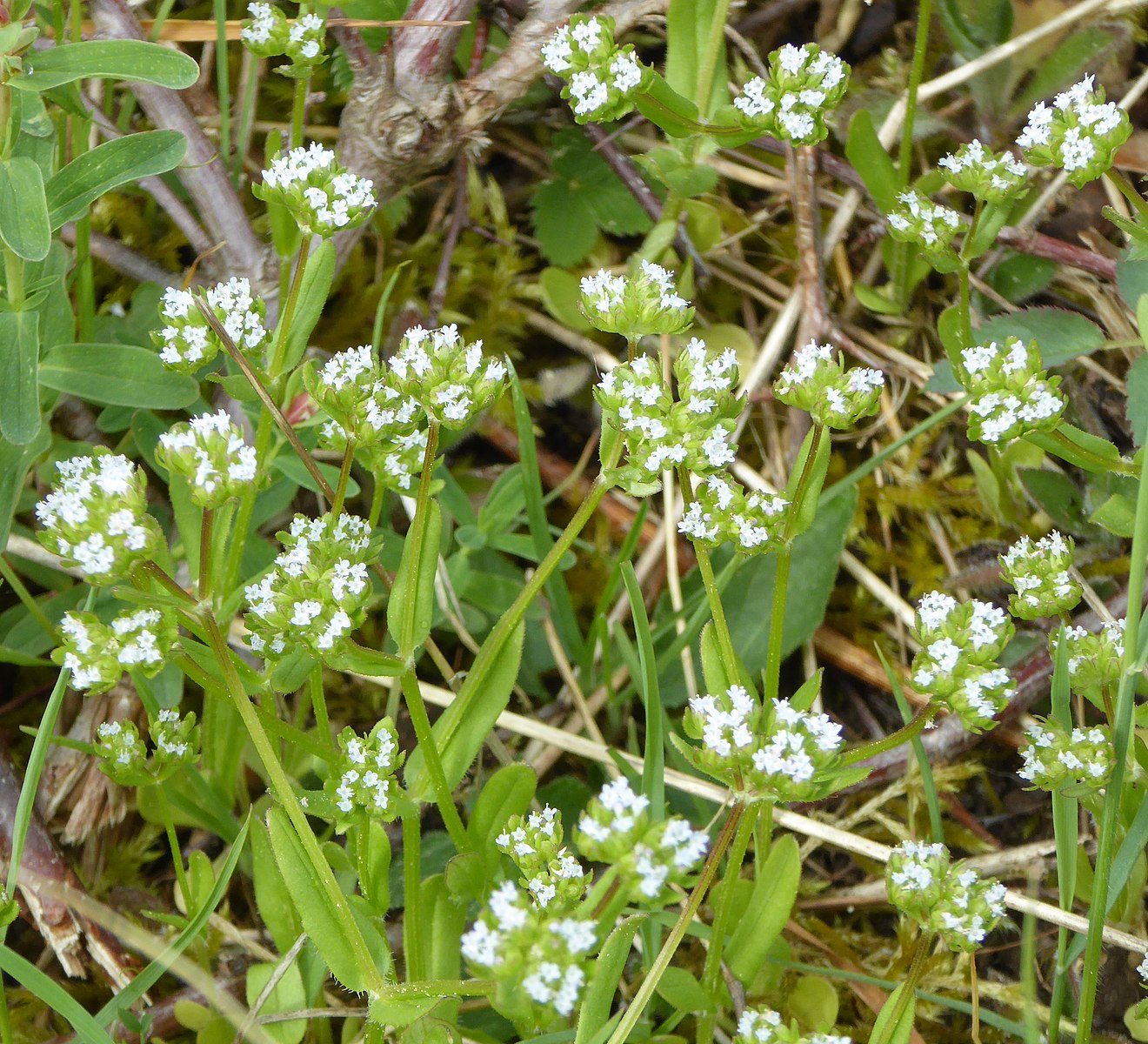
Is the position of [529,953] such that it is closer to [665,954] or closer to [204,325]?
[665,954]

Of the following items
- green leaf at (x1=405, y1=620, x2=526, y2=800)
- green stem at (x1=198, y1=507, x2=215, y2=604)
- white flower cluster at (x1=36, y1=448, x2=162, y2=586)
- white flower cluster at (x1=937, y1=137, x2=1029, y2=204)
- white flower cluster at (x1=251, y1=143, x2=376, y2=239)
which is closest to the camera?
white flower cluster at (x1=36, y1=448, x2=162, y2=586)

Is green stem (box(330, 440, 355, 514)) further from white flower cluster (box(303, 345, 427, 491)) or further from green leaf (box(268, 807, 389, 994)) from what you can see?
green leaf (box(268, 807, 389, 994))

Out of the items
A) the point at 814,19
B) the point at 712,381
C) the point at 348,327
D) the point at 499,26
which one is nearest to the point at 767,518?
the point at 712,381

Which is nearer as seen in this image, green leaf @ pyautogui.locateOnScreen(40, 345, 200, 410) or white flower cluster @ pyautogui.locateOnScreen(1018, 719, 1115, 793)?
white flower cluster @ pyautogui.locateOnScreen(1018, 719, 1115, 793)

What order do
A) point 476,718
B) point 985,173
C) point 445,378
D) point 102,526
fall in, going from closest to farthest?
point 102,526
point 445,378
point 476,718
point 985,173

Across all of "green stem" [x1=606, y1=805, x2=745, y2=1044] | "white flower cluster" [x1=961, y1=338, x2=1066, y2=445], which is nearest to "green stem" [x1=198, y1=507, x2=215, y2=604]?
"green stem" [x1=606, y1=805, x2=745, y2=1044]

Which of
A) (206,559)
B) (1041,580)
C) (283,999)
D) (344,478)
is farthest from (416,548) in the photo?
(1041,580)

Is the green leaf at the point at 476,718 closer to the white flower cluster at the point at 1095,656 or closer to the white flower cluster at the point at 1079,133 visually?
the white flower cluster at the point at 1095,656

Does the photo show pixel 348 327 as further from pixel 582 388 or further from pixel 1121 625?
pixel 1121 625
